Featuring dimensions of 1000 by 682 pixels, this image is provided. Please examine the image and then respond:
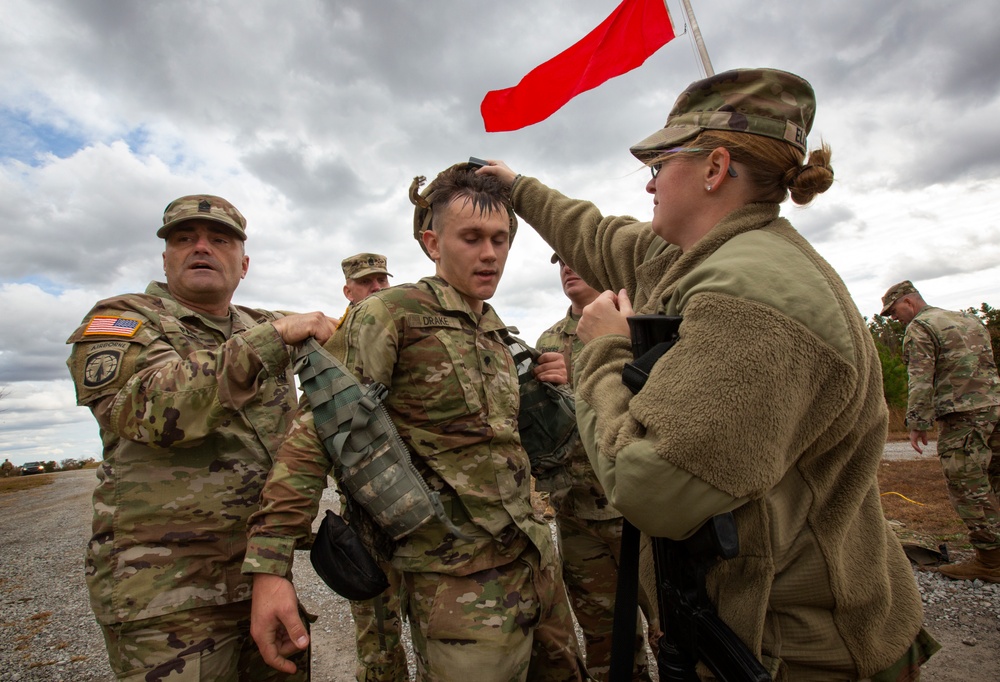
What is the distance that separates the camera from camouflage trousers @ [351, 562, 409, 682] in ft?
12.2

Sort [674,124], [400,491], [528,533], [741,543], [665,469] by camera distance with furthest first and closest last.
Answer: [528,533]
[400,491]
[674,124]
[741,543]
[665,469]

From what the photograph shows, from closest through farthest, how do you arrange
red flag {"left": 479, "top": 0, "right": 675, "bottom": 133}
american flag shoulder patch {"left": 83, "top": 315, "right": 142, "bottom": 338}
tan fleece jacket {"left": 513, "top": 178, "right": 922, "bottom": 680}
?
tan fleece jacket {"left": 513, "top": 178, "right": 922, "bottom": 680}, american flag shoulder patch {"left": 83, "top": 315, "right": 142, "bottom": 338}, red flag {"left": 479, "top": 0, "right": 675, "bottom": 133}

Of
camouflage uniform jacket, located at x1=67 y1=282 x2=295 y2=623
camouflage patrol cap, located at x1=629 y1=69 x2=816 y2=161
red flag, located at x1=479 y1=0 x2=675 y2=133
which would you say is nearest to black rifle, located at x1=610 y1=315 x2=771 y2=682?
camouflage patrol cap, located at x1=629 y1=69 x2=816 y2=161

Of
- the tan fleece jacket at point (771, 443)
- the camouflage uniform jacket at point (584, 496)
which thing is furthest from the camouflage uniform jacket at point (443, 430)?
the camouflage uniform jacket at point (584, 496)

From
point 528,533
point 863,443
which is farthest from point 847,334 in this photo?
point 528,533

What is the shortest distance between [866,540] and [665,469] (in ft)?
2.67

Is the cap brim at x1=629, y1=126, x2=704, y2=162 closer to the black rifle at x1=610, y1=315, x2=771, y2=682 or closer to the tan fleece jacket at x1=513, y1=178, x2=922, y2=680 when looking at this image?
the tan fleece jacket at x1=513, y1=178, x2=922, y2=680

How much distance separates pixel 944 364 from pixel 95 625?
9.84m

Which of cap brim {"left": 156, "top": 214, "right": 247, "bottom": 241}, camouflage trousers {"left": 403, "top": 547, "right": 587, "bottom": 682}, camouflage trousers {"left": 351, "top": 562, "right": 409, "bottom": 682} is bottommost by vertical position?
camouflage trousers {"left": 351, "top": 562, "right": 409, "bottom": 682}

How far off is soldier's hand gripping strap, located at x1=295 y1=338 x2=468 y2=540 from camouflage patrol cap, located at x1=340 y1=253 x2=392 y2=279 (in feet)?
15.8

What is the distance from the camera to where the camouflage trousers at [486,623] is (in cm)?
210

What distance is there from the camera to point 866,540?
5.20ft

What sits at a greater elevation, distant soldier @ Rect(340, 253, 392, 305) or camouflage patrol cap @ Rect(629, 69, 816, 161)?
distant soldier @ Rect(340, 253, 392, 305)

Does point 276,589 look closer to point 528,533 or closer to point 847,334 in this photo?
point 528,533
